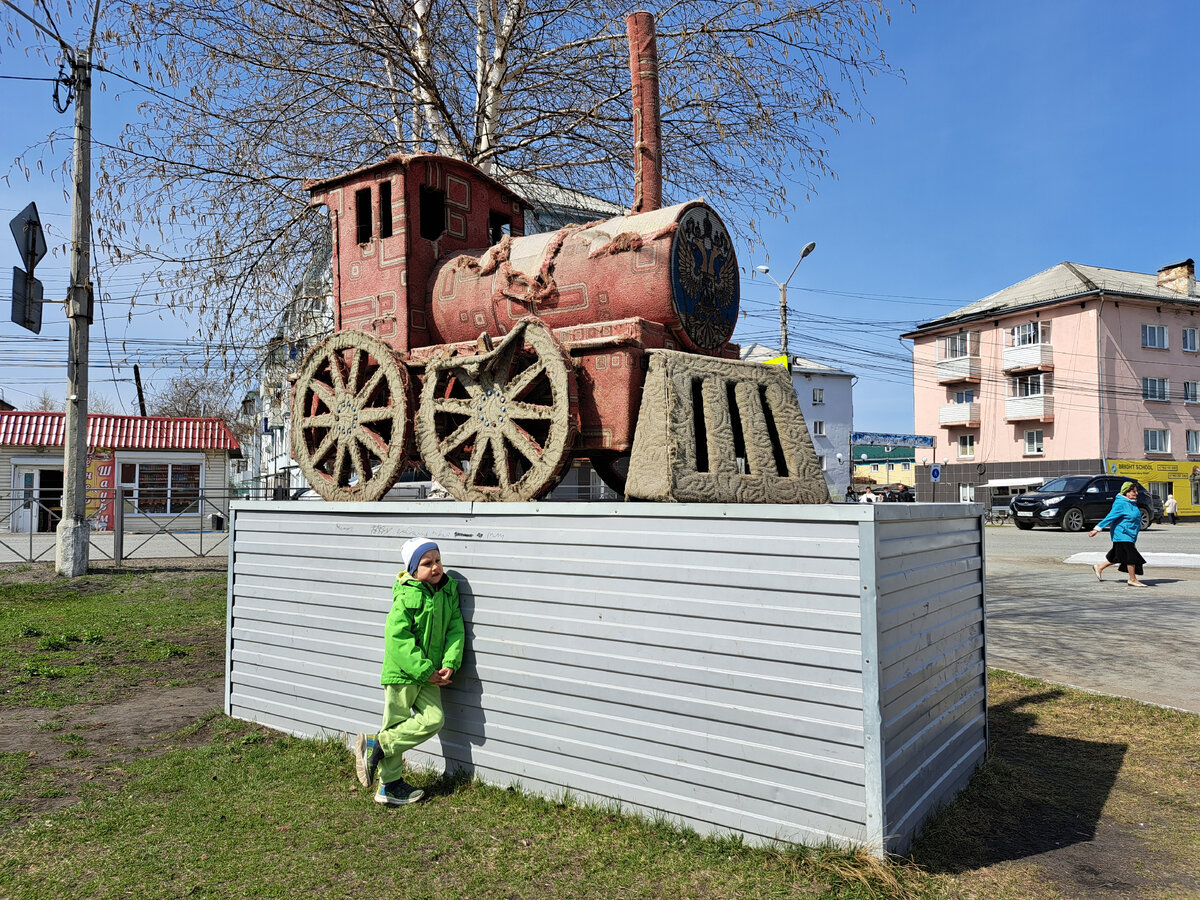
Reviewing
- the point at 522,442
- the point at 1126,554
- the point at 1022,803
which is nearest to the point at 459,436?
the point at 522,442

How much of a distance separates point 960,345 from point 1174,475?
9.82m

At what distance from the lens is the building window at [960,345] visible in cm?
3653

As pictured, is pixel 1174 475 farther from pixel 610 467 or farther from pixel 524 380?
pixel 524 380

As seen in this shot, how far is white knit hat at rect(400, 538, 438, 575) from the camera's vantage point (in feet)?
14.9

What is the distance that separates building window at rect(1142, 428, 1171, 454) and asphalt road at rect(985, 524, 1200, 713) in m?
20.3

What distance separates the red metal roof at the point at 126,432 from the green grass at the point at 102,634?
12744 mm

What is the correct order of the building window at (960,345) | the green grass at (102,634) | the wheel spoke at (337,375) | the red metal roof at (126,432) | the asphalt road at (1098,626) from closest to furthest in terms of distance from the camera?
→ the wheel spoke at (337,375)
the green grass at (102,634)
the asphalt road at (1098,626)
the red metal roof at (126,432)
the building window at (960,345)

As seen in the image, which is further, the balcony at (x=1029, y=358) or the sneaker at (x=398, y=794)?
the balcony at (x=1029, y=358)

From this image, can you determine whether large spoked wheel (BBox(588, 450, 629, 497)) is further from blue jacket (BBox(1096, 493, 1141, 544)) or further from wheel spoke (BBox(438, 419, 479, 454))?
blue jacket (BBox(1096, 493, 1141, 544))

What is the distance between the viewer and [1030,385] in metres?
34.6

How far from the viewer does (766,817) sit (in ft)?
11.9

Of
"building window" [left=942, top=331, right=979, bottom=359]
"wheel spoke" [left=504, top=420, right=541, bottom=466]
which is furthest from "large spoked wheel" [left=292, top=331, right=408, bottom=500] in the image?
"building window" [left=942, top=331, right=979, bottom=359]

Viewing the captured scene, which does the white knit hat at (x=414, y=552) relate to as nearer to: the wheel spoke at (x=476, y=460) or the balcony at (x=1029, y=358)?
the wheel spoke at (x=476, y=460)

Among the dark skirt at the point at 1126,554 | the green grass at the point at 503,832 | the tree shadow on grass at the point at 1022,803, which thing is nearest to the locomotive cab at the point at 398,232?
the green grass at the point at 503,832
